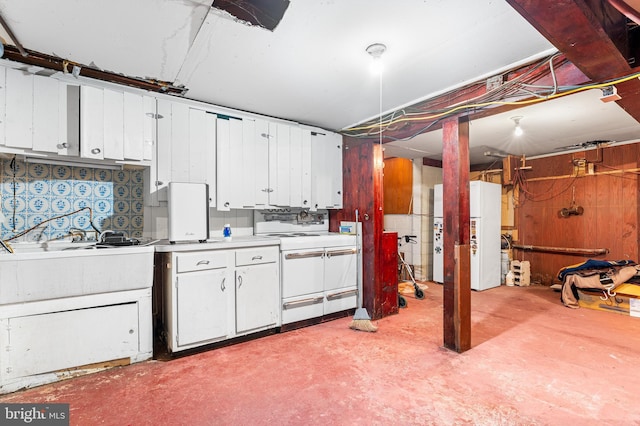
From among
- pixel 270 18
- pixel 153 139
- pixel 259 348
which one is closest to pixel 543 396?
pixel 259 348

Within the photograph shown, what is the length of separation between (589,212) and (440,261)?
2491 mm

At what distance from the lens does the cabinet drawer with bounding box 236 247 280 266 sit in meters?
3.02

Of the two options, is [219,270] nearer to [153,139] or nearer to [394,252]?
[153,139]

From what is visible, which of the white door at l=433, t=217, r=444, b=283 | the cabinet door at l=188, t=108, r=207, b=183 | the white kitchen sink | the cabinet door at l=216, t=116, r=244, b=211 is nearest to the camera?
the white kitchen sink

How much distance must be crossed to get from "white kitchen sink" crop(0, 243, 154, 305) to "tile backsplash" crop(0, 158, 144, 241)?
9.9 inches

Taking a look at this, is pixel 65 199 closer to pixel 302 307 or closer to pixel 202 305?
pixel 202 305

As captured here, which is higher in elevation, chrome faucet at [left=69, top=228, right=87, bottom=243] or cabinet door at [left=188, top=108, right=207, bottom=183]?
cabinet door at [left=188, top=108, right=207, bottom=183]

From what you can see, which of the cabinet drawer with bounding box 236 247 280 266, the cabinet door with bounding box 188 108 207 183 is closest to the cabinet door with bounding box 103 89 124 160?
the cabinet door with bounding box 188 108 207 183

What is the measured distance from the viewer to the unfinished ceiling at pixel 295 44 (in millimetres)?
1787

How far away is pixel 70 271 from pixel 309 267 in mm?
2152

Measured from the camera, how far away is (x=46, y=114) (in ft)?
8.07

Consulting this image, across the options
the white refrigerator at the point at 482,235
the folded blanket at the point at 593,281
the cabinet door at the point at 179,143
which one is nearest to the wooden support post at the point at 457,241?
the white refrigerator at the point at 482,235

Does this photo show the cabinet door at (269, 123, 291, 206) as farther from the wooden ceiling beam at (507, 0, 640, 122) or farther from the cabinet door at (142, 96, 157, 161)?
the wooden ceiling beam at (507, 0, 640, 122)

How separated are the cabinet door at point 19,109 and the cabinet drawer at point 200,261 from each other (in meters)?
1.49
